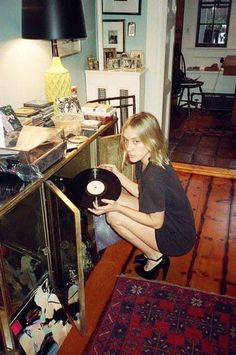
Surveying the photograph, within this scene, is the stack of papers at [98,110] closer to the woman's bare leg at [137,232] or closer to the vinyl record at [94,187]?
the vinyl record at [94,187]

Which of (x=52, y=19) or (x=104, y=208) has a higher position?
(x=52, y=19)

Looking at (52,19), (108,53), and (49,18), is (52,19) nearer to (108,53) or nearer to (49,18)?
(49,18)

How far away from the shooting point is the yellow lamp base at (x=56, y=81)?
1840mm

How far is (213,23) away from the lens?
5.75m

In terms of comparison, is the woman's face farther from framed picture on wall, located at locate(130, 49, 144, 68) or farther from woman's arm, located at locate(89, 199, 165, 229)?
framed picture on wall, located at locate(130, 49, 144, 68)

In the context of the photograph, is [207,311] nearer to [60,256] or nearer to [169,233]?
[169,233]

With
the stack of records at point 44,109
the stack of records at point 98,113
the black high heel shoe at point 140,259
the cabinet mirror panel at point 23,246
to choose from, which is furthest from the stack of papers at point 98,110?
the black high heel shoe at point 140,259

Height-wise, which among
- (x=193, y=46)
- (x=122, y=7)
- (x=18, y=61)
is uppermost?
(x=122, y=7)

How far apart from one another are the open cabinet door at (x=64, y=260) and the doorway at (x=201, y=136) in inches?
83.0

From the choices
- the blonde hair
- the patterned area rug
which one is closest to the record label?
the blonde hair

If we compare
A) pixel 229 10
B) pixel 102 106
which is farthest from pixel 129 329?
pixel 229 10

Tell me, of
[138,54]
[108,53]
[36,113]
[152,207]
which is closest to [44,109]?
[36,113]

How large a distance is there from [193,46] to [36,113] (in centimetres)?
491

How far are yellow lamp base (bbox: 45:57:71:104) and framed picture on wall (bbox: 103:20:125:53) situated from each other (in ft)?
3.83
